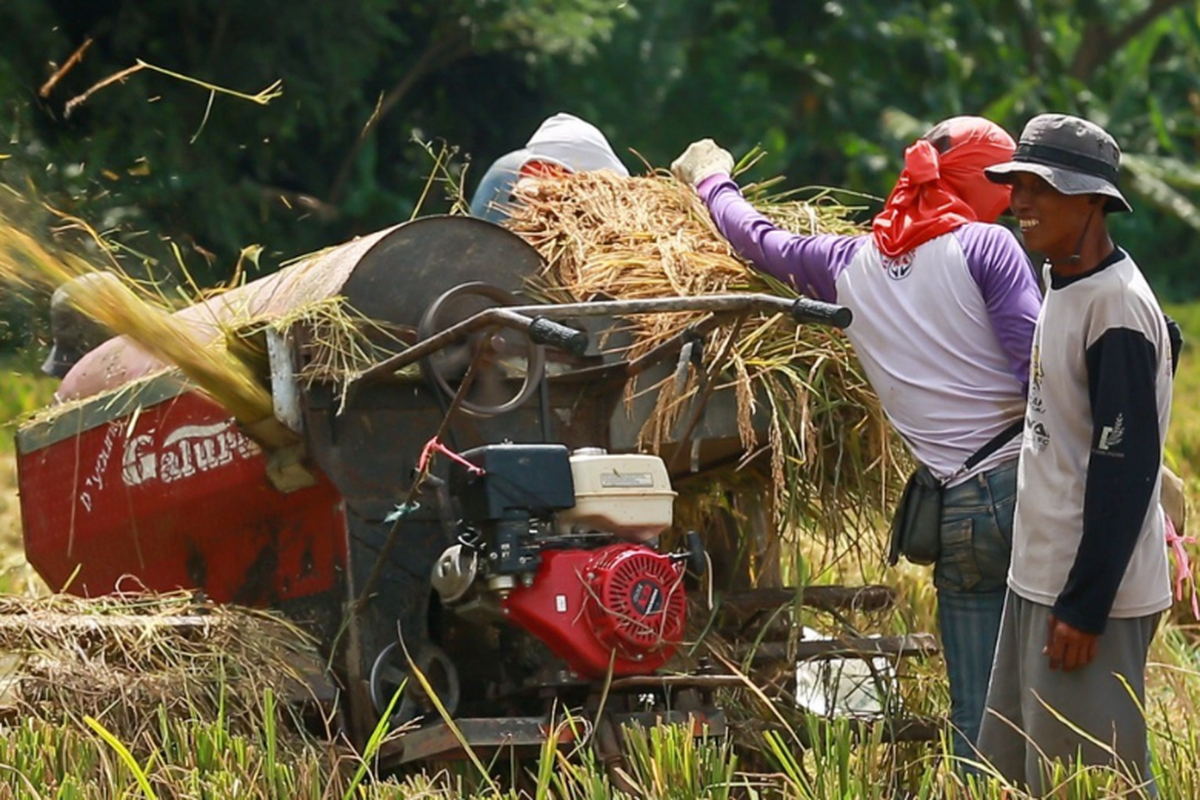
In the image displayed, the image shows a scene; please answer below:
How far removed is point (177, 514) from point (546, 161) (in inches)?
56.2

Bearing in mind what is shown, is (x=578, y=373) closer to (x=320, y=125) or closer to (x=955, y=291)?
(x=955, y=291)

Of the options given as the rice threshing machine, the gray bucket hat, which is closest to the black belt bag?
the rice threshing machine

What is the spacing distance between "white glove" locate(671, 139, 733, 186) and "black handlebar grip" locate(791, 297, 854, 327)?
1082 mm

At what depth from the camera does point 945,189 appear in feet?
14.5

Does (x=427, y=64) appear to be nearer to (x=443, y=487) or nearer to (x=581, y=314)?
(x=443, y=487)

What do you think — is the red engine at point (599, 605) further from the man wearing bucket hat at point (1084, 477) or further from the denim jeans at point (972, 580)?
the man wearing bucket hat at point (1084, 477)

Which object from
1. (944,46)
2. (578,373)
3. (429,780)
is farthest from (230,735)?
(944,46)

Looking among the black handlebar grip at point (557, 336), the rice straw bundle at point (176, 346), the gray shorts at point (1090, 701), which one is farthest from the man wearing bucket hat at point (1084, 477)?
the rice straw bundle at point (176, 346)

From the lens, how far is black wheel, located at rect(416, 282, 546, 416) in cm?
447

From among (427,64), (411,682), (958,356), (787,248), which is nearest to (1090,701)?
(958,356)

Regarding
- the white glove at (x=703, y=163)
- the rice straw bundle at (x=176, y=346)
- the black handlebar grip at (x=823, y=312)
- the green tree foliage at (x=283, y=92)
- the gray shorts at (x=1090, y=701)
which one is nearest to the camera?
the gray shorts at (x=1090, y=701)

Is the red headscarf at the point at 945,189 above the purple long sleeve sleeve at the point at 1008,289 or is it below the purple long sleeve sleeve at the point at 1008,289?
above

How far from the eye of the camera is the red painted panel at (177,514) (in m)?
4.64

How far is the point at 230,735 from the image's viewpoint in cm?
419
